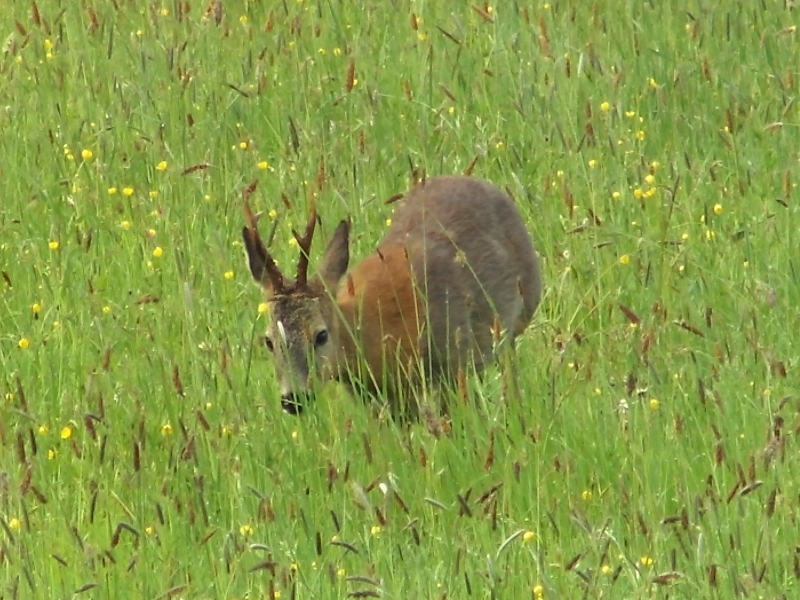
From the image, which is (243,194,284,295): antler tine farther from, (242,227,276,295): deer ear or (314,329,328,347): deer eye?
(314,329,328,347): deer eye

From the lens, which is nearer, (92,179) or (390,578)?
(390,578)

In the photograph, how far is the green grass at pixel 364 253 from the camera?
4.91 meters

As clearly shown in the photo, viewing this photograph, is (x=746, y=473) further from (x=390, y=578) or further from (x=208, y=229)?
(x=208, y=229)

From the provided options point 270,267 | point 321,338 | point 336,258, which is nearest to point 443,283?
point 336,258

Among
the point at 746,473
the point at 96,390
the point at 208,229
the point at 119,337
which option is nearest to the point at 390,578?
the point at 746,473

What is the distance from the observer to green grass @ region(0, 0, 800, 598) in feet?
16.1

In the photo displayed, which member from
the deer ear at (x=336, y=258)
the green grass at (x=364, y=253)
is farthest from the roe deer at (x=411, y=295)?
the green grass at (x=364, y=253)

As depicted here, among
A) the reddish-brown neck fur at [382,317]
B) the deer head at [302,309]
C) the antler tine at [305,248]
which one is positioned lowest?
the reddish-brown neck fur at [382,317]

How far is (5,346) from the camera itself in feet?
22.6

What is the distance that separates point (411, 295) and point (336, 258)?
42 cm

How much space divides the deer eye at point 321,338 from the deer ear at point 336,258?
271mm

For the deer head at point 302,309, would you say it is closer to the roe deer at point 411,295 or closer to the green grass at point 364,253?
the roe deer at point 411,295

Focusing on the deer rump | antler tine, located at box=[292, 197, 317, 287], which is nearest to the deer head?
antler tine, located at box=[292, 197, 317, 287]

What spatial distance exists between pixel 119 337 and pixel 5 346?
0.43 meters
